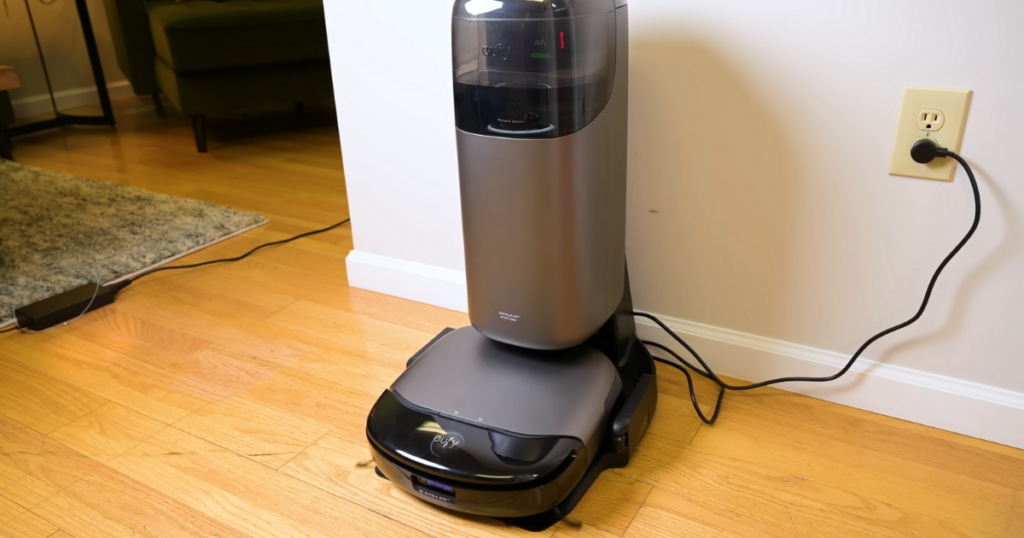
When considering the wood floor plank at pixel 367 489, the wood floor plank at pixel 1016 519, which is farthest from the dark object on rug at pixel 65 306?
the wood floor plank at pixel 1016 519

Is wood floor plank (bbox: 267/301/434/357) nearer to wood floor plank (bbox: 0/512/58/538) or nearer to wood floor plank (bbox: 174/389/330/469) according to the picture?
wood floor plank (bbox: 174/389/330/469)

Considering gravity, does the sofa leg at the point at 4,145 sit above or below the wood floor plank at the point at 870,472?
above

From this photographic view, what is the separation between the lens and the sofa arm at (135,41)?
2.63m

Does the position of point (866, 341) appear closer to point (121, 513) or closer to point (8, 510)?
point (121, 513)

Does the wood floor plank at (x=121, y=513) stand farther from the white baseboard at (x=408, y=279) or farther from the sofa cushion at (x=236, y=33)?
the sofa cushion at (x=236, y=33)

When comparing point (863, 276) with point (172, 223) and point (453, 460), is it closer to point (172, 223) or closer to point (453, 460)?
point (453, 460)

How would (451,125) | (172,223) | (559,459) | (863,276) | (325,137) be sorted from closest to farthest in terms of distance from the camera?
(559,459), (863,276), (451,125), (172,223), (325,137)

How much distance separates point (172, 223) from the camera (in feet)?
5.71

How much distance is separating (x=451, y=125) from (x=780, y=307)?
565mm

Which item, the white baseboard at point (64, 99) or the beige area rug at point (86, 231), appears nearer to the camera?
the beige area rug at point (86, 231)

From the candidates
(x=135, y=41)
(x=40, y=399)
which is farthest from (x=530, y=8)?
(x=135, y=41)

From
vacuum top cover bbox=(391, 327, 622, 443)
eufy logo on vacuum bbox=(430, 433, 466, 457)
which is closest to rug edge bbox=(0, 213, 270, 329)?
vacuum top cover bbox=(391, 327, 622, 443)

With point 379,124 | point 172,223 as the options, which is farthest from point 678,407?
point 172,223

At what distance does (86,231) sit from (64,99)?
1.65 meters
